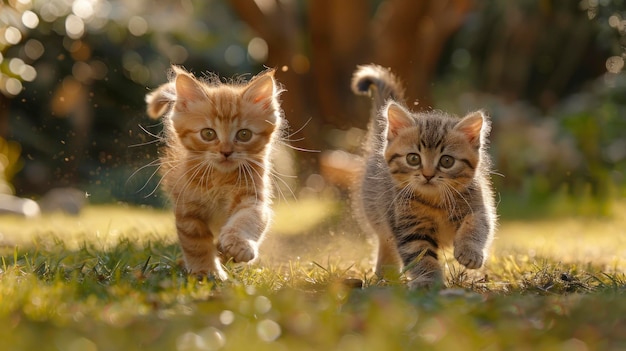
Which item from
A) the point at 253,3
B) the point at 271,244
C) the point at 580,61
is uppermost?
the point at 580,61

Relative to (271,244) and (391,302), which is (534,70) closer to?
(271,244)

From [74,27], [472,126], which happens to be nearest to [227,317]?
[472,126]

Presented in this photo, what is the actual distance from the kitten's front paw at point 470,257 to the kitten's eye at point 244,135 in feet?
4.05

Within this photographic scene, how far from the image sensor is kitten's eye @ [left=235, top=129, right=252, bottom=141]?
4031mm

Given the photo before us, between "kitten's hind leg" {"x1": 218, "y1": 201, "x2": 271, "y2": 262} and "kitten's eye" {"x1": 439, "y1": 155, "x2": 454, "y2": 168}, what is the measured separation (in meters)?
0.91

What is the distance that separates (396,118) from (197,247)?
1.25 m

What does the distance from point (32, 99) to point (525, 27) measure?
31.1 feet

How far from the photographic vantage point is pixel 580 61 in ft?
52.2

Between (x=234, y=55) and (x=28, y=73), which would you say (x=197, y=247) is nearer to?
(x=28, y=73)

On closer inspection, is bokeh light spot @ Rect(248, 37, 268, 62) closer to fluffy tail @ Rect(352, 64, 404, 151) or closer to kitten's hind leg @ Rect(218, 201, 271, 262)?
fluffy tail @ Rect(352, 64, 404, 151)

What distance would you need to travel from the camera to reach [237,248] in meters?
3.37

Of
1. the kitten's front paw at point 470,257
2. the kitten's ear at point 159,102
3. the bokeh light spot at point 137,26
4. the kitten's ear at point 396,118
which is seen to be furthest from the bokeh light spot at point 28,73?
the bokeh light spot at point 137,26

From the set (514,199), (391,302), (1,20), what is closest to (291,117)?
(514,199)

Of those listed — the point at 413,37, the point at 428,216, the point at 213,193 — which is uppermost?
the point at 413,37
